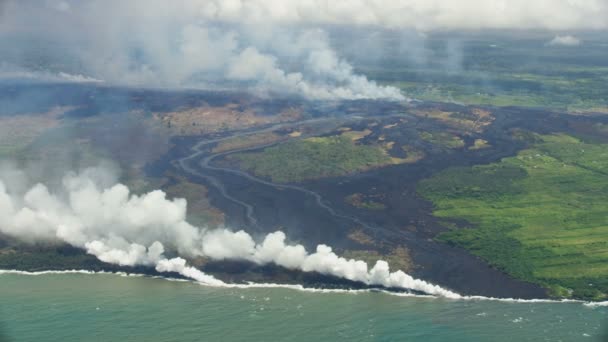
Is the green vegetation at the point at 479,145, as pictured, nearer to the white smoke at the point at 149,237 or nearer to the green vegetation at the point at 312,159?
the green vegetation at the point at 312,159

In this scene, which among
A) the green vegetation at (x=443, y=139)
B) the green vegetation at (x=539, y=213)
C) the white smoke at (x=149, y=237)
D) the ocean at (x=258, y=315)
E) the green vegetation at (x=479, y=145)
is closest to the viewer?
the ocean at (x=258, y=315)

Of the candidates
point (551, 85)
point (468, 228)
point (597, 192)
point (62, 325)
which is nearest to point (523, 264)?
point (468, 228)

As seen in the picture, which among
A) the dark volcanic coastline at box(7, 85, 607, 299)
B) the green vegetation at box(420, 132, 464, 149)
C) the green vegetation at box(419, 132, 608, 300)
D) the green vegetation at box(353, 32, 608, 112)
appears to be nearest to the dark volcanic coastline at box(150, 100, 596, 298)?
the dark volcanic coastline at box(7, 85, 607, 299)

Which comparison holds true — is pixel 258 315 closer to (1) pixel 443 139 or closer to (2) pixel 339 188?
(2) pixel 339 188

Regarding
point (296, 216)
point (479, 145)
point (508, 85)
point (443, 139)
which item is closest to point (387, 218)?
point (296, 216)

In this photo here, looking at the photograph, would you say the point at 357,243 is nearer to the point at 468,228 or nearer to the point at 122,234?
the point at 468,228

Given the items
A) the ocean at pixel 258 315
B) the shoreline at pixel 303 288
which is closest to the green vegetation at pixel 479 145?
the shoreline at pixel 303 288
